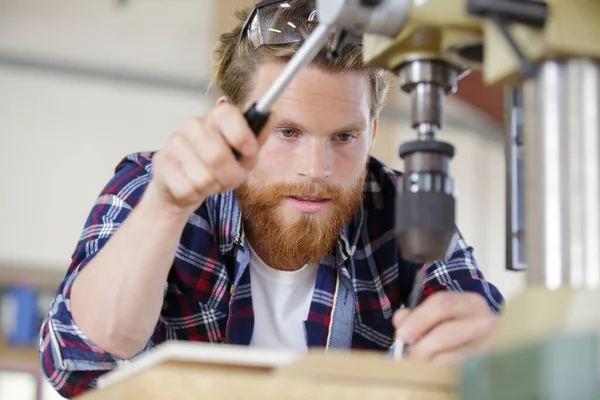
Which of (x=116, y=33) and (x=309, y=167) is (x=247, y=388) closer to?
(x=309, y=167)

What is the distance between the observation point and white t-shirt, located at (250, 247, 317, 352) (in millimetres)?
1270

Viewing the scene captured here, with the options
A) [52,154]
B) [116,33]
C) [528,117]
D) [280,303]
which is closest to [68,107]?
[52,154]

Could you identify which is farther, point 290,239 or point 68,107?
point 68,107

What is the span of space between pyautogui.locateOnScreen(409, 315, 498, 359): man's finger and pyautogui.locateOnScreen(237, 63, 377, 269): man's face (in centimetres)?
53

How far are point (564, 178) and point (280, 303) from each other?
2.59 ft

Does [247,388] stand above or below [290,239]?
below

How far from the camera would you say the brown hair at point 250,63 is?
1270 mm

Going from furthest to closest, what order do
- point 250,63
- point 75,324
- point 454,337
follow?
point 250,63 → point 75,324 → point 454,337

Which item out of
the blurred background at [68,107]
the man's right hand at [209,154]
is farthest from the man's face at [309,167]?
the blurred background at [68,107]

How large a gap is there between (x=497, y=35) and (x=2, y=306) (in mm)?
2928

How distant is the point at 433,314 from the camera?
72 centimetres

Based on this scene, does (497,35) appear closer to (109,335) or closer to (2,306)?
(109,335)

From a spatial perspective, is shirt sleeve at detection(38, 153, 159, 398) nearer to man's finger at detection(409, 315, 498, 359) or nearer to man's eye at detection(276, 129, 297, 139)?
man's eye at detection(276, 129, 297, 139)

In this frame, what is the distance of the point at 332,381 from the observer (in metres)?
0.50
